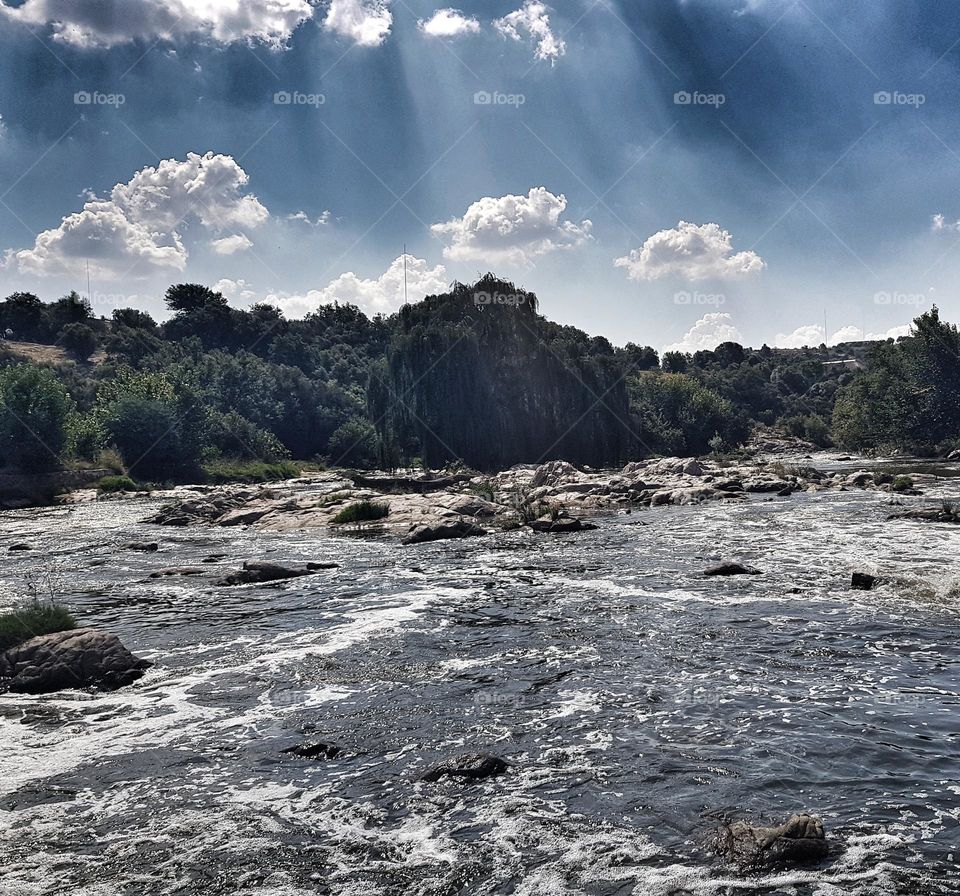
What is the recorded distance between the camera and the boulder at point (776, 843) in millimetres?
5203

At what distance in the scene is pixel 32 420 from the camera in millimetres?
44969

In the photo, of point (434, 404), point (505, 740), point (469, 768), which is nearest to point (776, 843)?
point (469, 768)

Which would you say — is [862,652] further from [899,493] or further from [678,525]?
[899,493]

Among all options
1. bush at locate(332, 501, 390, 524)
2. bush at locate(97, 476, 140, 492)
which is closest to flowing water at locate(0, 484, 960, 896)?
bush at locate(332, 501, 390, 524)

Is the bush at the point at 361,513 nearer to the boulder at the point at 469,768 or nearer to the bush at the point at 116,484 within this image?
the boulder at the point at 469,768

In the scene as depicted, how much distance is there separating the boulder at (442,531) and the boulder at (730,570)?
9972mm

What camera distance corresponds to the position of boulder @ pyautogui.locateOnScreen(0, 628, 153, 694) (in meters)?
9.40

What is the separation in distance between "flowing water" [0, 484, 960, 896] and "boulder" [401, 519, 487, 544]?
27.1 feet

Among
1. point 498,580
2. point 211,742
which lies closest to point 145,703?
point 211,742

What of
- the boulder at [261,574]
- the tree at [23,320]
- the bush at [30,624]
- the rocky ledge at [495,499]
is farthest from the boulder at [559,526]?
the tree at [23,320]

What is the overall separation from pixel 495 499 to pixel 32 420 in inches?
1254

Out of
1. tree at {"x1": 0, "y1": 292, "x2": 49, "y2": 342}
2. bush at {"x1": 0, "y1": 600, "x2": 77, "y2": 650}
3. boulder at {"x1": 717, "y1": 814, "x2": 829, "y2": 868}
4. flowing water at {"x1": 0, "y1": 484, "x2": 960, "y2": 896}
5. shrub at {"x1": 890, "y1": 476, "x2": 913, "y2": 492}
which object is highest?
tree at {"x1": 0, "y1": 292, "x2": 49, "y2": 342}

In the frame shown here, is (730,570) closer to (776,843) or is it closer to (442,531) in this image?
(442,531)

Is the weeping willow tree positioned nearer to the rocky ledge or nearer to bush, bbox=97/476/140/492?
the rocky ledge
